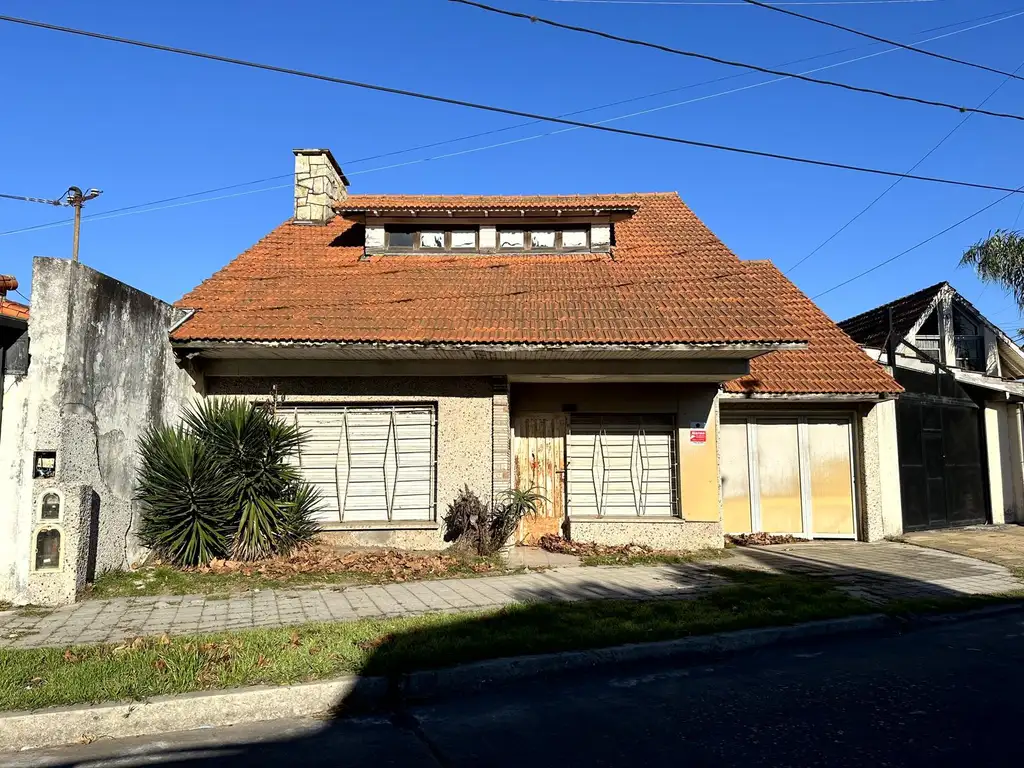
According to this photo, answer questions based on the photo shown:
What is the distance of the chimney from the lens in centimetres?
1533

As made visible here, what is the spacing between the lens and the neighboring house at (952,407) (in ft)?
44.5

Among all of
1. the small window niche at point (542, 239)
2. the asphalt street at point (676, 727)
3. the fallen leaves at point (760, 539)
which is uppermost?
the small window niche at point (542, 239)

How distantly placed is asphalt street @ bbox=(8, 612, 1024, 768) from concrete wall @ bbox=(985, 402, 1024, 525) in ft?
36.2

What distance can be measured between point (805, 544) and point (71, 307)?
11.0 metres

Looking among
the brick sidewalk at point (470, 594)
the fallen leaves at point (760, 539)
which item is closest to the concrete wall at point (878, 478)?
the fallen leaves at point (760, 539)

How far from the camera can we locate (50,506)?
281 inches

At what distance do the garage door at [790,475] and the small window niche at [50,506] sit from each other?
9669 millimetres

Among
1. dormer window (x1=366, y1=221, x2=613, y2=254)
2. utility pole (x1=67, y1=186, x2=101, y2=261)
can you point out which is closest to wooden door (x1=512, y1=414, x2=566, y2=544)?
dormer window (x1=366, y1=221, x2=613, y2=254)

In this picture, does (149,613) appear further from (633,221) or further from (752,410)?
(633,221)

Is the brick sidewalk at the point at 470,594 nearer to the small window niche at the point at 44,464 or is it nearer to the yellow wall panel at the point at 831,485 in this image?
the small window niche at the point at 44,464

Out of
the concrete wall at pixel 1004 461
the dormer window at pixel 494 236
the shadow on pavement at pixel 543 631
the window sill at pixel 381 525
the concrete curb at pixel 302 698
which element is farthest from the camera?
the concrete wall at pixel 1004 461

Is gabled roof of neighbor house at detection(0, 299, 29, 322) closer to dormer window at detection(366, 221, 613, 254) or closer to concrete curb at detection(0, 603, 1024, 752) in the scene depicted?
dormer window at detection(366, 221, 613, 254)

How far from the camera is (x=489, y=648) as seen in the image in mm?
5625

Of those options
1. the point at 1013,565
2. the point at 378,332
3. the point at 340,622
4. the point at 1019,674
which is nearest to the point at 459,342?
the point at 378,332
